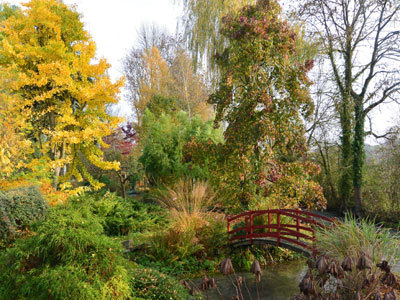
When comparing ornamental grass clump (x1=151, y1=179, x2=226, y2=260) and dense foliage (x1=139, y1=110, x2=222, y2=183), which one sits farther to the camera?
dense foliage (x1=139, y1=110, x2=222, y2=183)

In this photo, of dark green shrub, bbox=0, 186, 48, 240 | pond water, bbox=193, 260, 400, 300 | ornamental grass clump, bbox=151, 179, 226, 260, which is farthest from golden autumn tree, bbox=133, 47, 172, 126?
pond water, bbox=193, 260, 400, 300

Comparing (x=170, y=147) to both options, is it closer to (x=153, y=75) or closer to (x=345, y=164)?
(x=345, y=164)

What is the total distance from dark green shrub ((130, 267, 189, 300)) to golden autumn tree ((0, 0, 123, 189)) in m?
5.01

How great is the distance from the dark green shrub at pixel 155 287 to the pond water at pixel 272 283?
3.78 feet

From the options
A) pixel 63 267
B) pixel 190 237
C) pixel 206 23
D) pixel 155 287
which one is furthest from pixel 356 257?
pixel 206 23

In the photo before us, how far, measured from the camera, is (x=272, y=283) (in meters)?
6.62

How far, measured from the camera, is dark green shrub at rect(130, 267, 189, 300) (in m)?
4.73

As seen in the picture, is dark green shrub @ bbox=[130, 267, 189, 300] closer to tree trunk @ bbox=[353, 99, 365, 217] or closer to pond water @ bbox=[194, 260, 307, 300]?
pond water @ bbox=[194, 260, 307, 300]

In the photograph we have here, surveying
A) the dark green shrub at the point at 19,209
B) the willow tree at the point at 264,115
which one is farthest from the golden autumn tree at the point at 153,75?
the dark green shrub at the point at 19,209

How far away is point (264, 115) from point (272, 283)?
12.7ft

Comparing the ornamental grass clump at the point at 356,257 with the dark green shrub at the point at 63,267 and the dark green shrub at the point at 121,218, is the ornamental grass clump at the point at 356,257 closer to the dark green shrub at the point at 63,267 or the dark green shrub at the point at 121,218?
the dark green shrub at the point at 63,267

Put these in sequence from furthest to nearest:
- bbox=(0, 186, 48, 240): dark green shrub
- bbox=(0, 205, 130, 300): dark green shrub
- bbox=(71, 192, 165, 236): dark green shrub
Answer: bbox=(71, 192, 165, 236): dark green shrub, bbox=(0, 186, 48, 240): dark green shrub, bbox=(0, 205, 130, 300): dark green shrub

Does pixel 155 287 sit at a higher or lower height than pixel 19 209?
lower

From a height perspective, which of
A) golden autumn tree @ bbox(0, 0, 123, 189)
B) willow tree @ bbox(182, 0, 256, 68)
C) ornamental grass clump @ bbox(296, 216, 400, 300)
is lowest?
ornamental grass clump @ bbox(296, 216, 400, 300)
